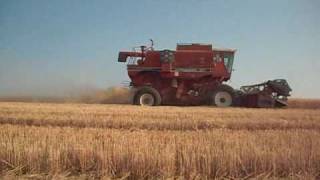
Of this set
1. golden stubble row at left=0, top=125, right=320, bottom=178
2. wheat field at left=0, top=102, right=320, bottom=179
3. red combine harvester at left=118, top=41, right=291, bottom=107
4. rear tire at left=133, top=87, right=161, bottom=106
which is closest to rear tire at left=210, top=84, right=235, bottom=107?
red combine harvester at left=118, top=41, right=291, bottom=107

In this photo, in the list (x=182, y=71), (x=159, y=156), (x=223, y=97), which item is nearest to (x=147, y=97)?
(x=182, y=71)

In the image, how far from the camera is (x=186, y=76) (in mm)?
25094

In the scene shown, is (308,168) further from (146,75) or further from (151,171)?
(146,75)

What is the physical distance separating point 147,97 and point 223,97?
3.52 m

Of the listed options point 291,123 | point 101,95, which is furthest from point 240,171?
point 101,95

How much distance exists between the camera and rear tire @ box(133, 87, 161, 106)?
2425 cm

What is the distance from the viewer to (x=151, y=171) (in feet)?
→ 26.2

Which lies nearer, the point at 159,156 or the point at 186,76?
the point at 159,156

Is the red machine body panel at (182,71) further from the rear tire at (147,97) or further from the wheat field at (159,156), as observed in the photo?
the wheat field at (159,156)

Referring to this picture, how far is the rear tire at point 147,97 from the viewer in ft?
79.6

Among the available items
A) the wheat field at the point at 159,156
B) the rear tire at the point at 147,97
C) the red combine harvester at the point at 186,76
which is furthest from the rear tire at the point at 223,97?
the wheat field at the point at 159,156

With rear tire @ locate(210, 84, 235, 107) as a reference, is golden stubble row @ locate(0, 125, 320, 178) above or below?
below

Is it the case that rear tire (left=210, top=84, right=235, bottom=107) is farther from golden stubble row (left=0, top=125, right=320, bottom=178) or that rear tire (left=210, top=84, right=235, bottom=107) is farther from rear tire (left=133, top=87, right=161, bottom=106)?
golden stubble row (left=0, top=125, right=320, bottom=178)

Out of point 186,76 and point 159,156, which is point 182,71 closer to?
point 186,76
